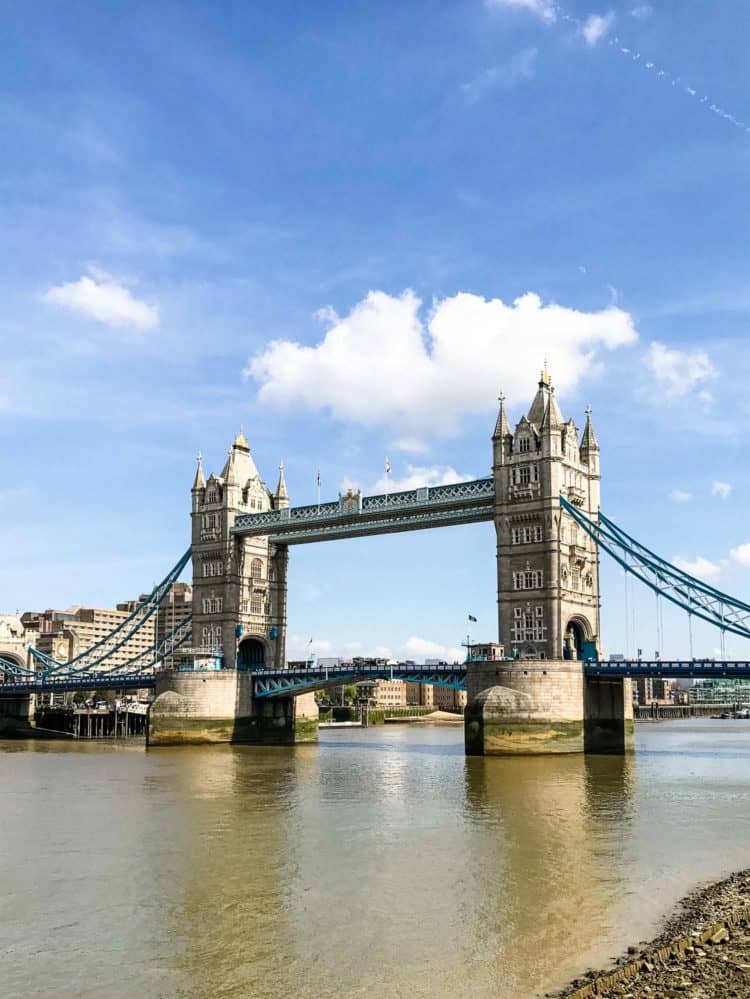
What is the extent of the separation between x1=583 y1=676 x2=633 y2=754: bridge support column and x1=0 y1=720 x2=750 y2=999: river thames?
1477 centimetres

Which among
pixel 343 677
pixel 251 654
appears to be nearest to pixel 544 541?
pixel 343 677

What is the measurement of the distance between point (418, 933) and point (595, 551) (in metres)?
56.1

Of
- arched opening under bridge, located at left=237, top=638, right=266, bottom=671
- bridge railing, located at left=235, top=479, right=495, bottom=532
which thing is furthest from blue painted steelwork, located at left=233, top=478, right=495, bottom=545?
arched opening under bridge, located at left=237, top=638, right=266, bottom=671

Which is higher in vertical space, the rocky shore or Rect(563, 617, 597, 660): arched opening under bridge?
Rect(563, 617, 597, 660): arched opening under bridge

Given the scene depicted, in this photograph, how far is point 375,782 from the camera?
170ft

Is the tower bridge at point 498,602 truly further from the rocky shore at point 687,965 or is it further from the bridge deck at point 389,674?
the rocky shore at point 687,965

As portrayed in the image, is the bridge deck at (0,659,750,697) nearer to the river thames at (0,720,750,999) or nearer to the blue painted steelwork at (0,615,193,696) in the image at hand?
the blue painted steelwork at (0,615,193,696)

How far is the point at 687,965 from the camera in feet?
58.6

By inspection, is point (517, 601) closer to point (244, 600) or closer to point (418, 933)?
point (244, 600)

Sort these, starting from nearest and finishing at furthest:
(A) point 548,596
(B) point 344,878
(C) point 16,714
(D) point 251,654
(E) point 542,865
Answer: (B) point 344,878
(E) point 542,865
(A) point 548,596
(D) point 251,654
(C) point 16,714

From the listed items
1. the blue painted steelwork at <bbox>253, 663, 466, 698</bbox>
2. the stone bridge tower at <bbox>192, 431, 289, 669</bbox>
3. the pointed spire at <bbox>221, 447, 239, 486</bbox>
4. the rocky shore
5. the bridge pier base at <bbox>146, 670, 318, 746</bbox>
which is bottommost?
the rocky shore

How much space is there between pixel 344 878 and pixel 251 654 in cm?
6743

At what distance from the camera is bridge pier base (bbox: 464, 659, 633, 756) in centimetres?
6256

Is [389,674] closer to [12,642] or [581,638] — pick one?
[581,638]
